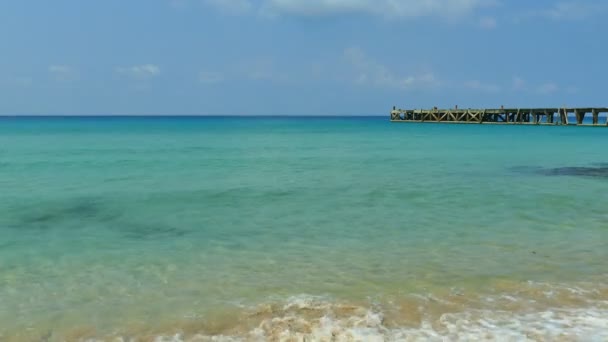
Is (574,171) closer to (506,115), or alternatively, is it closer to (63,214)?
(63,214)

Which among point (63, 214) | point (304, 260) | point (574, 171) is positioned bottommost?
point (63, 214)

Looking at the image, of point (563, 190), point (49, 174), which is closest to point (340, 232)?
point (563, 190)

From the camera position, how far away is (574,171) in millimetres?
21203

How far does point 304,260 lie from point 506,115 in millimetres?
71417

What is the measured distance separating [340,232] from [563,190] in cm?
876

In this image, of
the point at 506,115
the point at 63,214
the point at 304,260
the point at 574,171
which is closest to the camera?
the point at 304,260

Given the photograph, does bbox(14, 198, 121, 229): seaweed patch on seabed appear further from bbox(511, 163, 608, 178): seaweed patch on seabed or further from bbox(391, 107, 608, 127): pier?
bbox(391, 107, 608, 127): pier

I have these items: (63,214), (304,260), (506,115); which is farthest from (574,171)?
(506,115)

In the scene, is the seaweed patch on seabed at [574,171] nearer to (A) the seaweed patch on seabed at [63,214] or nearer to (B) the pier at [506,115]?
(A) the seaweed patch on seabed at [63,214]

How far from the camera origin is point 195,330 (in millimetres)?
A: 5816

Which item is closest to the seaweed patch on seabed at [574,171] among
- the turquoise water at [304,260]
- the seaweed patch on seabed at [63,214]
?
the turquoise water at [304,260]

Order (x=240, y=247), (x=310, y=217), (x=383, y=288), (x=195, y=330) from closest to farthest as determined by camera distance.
Result: (x=195, y=330) → (x=383, y=288) → (x=240, y=247) → (x=310, y=217)

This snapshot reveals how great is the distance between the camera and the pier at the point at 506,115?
63.3 meters

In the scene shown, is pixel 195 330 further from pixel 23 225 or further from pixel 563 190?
pixel 563 190
